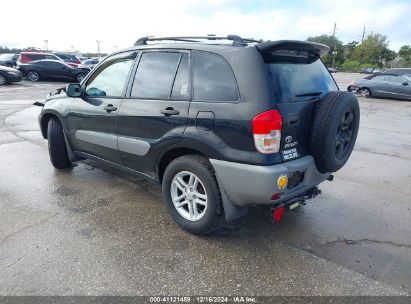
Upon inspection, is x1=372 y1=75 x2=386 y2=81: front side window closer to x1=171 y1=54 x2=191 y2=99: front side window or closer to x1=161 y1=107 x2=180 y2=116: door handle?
x1=171 y1=54 x2=191 y2=99: front side window

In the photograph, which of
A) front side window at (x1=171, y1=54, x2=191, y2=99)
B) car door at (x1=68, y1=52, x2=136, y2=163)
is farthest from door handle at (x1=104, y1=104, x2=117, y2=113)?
front side window at (x1=171, y1=54, x2=191, y2=99)

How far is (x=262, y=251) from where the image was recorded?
10.3 feet

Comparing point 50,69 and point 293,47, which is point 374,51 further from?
point 293,47

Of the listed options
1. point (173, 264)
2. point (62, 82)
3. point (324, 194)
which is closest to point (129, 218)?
point (173, 264)

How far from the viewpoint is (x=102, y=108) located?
4074mm

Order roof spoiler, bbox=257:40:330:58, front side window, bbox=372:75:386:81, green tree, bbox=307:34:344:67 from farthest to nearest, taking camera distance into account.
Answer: green tree, bbox=307:34:344:67, front side window, bbox=372:75:386:81, roof spoiler, bbox=257:40:330:58

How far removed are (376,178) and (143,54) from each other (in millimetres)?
3763

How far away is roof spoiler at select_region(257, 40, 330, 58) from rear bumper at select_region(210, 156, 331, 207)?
0.97 meters

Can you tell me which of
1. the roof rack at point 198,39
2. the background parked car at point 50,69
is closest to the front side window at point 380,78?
the roof rack at point 198,39

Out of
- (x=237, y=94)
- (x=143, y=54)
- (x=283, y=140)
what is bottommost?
(x=283, y=140)

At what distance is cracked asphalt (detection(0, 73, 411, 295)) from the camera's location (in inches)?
105

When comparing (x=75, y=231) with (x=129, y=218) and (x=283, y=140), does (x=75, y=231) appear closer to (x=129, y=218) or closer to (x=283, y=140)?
(x=129, y=218)

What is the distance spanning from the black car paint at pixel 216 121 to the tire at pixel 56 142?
1373 millimetres

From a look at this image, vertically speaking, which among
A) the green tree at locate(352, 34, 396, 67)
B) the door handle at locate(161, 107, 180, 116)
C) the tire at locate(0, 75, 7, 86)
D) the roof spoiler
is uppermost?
the green tree at locate(352, 34, 396, 67)
